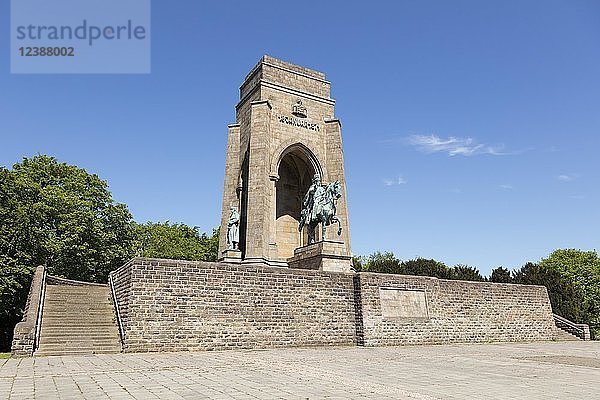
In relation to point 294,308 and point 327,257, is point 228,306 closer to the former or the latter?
point 294,308

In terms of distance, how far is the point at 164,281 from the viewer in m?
12.8

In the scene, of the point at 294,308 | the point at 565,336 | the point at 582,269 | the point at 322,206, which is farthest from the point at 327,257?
the point at 582,269

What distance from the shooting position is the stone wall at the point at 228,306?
491 inches

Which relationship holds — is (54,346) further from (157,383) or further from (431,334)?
(431,334)

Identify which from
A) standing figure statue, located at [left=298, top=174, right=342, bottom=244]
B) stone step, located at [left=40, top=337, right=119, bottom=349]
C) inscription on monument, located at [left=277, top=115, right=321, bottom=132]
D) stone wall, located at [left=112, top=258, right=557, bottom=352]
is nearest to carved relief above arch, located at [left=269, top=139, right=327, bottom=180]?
inscription on monument, located at [left=277, top=115, right=321, bottom=132]

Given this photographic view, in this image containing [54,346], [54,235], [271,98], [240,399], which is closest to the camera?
[240,399]

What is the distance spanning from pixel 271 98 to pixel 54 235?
13.1 metres

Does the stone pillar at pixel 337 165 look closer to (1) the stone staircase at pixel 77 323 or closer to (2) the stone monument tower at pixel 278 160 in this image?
(2) the stone monument tower at pixel 278 160

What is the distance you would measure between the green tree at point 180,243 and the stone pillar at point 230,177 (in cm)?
1828

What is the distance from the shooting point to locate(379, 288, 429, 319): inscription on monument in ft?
52.0

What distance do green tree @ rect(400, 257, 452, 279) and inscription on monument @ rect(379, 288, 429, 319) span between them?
13.4 meters

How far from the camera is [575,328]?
22188mm

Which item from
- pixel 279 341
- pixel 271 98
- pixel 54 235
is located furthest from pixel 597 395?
pixel 54 235

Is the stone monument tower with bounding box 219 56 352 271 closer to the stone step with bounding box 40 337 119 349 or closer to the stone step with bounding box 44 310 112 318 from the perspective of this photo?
the stone step with bounding box 44 310 112 318
